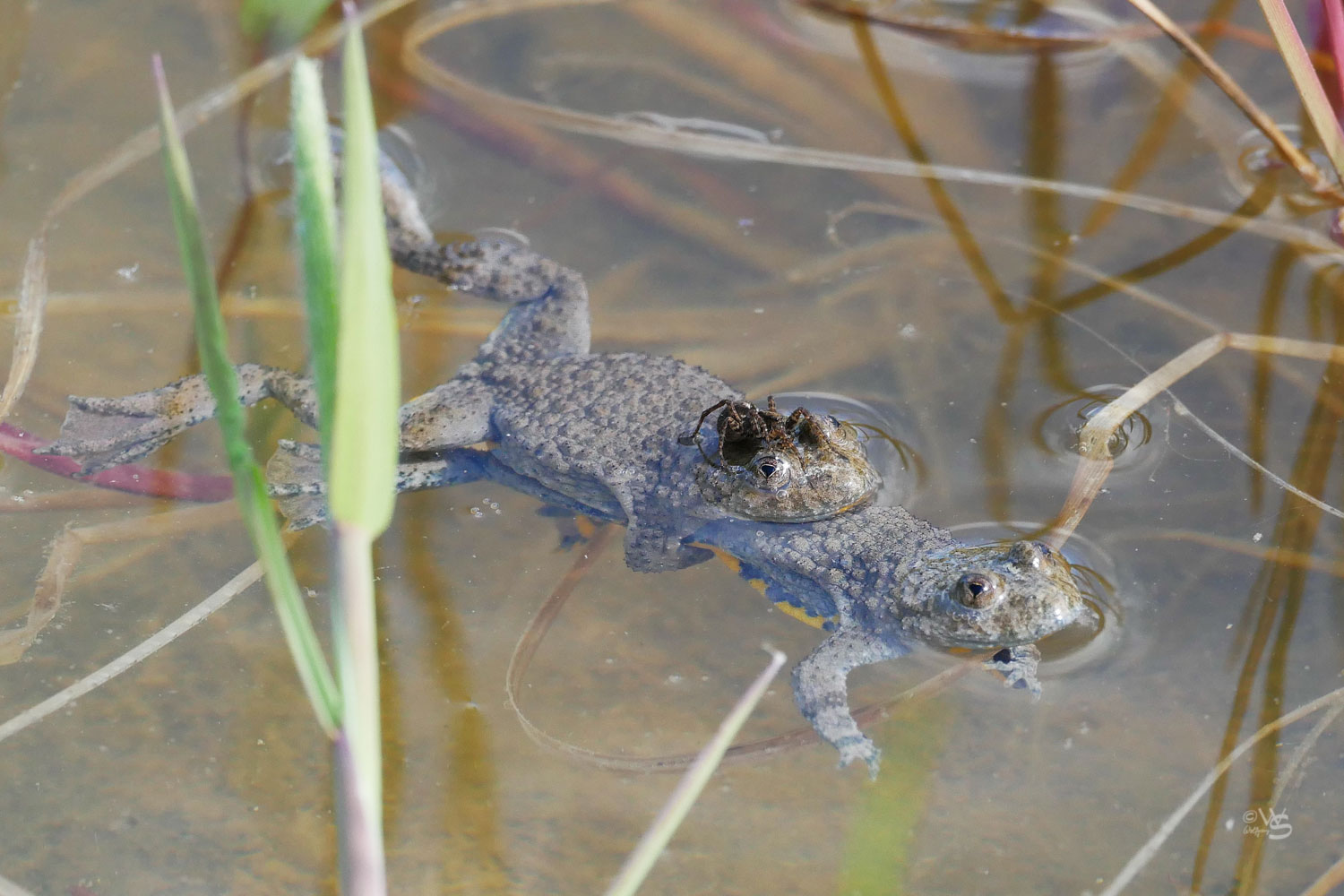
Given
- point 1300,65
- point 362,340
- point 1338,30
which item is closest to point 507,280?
point 362,340

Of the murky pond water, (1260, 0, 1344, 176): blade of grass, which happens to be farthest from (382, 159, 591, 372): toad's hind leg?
(1260, 0, 1344, 176): blade of grass

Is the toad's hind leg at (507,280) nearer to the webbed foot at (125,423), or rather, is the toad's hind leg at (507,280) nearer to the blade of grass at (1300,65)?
the webbed foot at (125,423)

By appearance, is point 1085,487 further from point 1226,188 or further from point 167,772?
point 167,772

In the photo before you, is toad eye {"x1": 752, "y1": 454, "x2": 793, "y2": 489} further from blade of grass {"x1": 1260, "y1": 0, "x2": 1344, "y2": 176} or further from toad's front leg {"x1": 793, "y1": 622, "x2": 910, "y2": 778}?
blade of grass {"x1": 1260, "y1": 0, "x2": 1344, "y2": 176}

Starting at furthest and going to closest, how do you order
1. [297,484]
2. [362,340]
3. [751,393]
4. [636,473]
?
[751,393] → [297,484] → [636,473] → [362,340]

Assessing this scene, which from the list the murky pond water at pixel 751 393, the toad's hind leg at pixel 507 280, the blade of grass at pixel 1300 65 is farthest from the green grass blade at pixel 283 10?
the blade of grass at pixel 1300 65

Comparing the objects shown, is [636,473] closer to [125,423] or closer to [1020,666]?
[1020,666]
